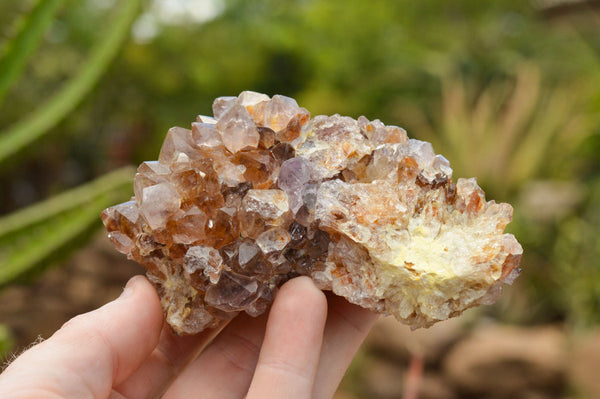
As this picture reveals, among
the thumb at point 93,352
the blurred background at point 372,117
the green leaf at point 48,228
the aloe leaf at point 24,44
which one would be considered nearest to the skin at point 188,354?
the thumb at point 93,352

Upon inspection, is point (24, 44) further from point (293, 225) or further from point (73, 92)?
point (293, 225)

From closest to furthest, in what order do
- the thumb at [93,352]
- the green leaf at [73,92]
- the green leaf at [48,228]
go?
1. the thumb at [93,352]
2. the green leaf at [48,228]
3. the green leaf at [73,92]

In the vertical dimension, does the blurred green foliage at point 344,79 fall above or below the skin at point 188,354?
below

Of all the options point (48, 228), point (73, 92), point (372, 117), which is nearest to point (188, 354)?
point (48, 228)

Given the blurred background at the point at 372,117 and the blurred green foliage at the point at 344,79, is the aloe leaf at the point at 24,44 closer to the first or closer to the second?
the blurred background at the point at 372,117

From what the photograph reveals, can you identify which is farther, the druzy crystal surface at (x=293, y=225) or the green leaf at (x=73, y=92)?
the green leaf at (x=73, y=92)

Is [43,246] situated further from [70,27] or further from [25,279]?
[70,27]

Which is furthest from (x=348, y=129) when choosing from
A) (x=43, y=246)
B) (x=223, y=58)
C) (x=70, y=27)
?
(x=70, y=27)
